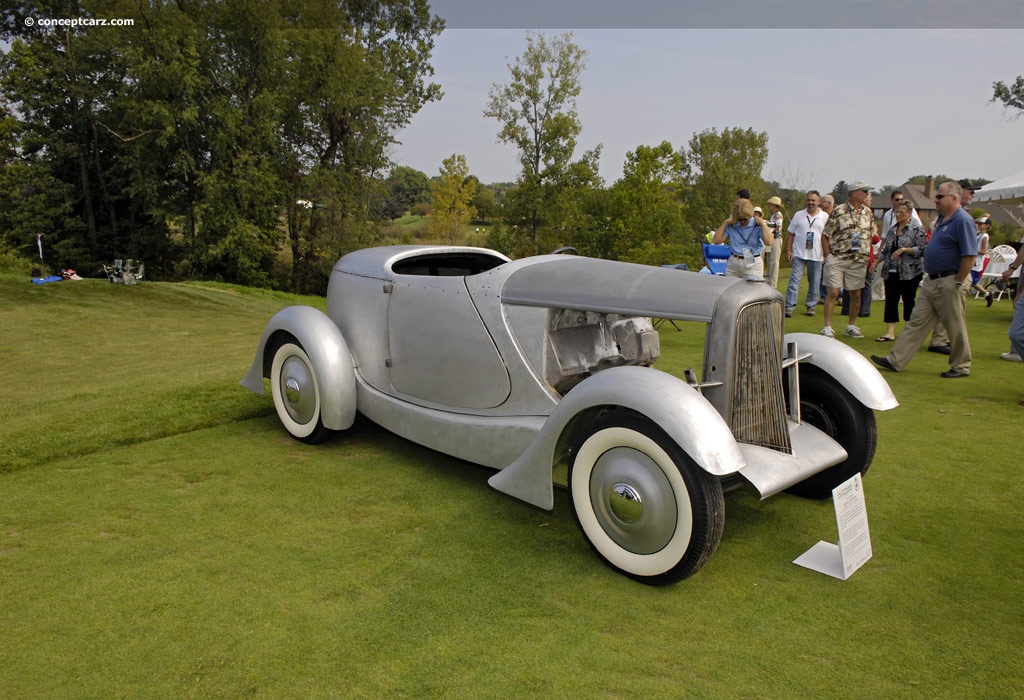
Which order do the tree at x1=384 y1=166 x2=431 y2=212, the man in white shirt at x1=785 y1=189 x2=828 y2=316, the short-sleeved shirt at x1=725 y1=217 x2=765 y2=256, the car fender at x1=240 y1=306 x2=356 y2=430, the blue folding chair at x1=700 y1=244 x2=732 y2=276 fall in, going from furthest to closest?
the tree at x1=384 y1=166 x2=431 y2=212, the man in white shirt at x1=785 y1=189 x2=828 y2=316, the blue folding chair at x1=700 y1=244 x2=732 y2=276, the short-sleeved shirt at x1=725 y1=217 x2=765 y2=256, the car fender at x1=240 y1=306 x2=356 y2=430

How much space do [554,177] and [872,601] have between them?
115 feet

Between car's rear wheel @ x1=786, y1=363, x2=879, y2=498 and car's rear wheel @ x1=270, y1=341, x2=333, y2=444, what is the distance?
291 centimetres

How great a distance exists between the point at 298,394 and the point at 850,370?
329cm

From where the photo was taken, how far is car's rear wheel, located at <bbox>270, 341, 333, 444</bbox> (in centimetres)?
407

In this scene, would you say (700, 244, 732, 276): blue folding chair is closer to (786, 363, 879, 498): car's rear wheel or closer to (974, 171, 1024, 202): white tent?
(786, 363, 879, 498): car's rear wheel

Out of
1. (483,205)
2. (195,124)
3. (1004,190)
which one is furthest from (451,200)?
(1004,190)

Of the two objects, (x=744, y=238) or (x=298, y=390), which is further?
(x=744, y=238)

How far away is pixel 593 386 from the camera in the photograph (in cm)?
266

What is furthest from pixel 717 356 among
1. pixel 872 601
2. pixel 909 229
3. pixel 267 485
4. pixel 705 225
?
pixel 705 225

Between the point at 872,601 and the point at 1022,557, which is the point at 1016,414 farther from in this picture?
the point at 872,601

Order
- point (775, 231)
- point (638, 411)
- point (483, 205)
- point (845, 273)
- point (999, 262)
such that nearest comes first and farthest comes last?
point (638, 411) < point (845, 273) < point (775, 231) < point (999, 262) < point (483, 205)

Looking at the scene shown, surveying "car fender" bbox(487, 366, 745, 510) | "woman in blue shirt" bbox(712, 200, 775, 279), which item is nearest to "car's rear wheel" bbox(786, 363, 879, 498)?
"car fender" bbox(487, 366, 745, 510)

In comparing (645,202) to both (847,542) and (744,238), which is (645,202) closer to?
(744,238)

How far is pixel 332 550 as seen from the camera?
9.17ft
